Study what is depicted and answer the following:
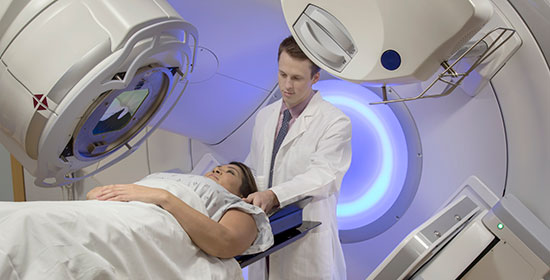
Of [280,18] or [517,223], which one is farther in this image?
[280,18]

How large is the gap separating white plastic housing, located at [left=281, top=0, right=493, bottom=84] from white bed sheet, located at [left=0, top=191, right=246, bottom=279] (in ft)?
1.85

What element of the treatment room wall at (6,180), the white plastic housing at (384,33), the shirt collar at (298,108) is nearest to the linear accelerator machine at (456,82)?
the white plastic housing at (384,33)

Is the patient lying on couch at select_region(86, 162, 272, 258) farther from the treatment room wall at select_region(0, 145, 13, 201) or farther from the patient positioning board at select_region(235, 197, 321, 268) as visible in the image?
the treatment room wall at select_region(0, 145, 13, 201)

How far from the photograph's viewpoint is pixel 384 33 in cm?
113

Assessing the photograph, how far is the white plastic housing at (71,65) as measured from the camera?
4.31 feet

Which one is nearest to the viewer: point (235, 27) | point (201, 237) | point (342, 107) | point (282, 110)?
point (201, 237)

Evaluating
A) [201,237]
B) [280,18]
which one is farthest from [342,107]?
[201,237]

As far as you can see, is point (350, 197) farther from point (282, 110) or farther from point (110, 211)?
point (110, 211)

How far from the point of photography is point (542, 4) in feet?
5.18

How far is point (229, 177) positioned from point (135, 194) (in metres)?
0.51

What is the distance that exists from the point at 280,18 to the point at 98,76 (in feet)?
2.86

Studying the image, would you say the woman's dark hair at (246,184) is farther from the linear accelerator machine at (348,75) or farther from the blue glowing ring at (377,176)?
the blue glowing ring at (377,176)

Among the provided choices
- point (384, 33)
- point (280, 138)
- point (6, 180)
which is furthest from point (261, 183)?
point (6, 180)

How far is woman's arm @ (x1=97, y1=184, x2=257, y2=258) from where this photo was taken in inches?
50.3
